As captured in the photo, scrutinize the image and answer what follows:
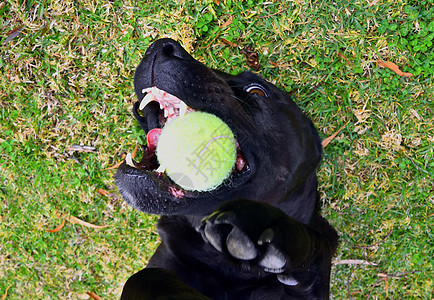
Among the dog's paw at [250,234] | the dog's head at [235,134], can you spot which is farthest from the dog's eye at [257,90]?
the dog's paw at [250,234]

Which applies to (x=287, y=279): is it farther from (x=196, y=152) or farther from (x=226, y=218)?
(x=196, y=152)

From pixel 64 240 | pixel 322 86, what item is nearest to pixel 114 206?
pixel 64 240

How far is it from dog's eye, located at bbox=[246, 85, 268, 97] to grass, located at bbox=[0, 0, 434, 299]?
898mm

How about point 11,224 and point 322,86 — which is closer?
point 322,86

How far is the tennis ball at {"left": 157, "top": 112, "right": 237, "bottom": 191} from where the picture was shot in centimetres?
220

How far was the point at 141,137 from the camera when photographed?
3.91 metres

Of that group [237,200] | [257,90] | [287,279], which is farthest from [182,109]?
[287,279]

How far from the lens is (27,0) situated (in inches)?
155

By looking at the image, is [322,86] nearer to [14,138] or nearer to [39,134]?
[39,134]

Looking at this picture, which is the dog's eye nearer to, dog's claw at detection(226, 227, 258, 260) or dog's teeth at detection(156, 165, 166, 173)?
dog's teeth at detection(156, 165, 166, 173)

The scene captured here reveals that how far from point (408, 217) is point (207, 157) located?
96.4 inches

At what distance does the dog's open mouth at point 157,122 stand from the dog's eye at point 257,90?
0.50 metres

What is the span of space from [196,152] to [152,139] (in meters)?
0.54

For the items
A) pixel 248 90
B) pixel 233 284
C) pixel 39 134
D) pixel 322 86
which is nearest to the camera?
pixel 233 284
